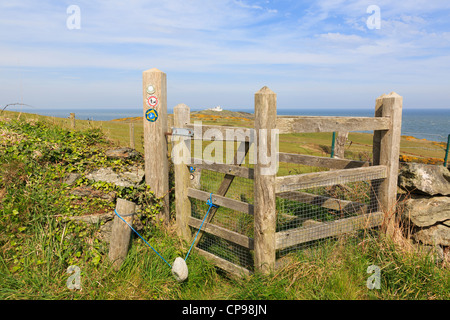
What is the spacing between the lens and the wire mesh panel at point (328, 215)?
13.4 ft

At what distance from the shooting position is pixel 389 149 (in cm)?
495

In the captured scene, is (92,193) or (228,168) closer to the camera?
(228,168)

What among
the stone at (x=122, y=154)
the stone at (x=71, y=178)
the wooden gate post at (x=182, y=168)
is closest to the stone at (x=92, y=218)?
the stone at (x=71, y=178)

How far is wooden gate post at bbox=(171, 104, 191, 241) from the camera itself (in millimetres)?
5066

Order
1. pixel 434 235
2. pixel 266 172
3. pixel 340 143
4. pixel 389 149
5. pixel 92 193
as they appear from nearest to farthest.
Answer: pixel 266 172 < pixel 434 235 < pixel 389 149 < pixel 92 193 < pixel 340 143

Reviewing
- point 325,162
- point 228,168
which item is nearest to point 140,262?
point 228,168

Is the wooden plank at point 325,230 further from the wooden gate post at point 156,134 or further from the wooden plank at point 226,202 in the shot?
the wooden gate post at point 156,134

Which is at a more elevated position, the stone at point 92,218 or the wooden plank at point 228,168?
the wooden plank at point 228,168

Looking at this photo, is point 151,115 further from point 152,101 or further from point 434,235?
point 434,235

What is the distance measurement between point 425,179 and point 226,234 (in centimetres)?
318

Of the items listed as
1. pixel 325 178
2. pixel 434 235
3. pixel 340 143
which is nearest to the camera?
pixel 325 178

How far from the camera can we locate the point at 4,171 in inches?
209

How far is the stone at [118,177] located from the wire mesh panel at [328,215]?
7.95ft
